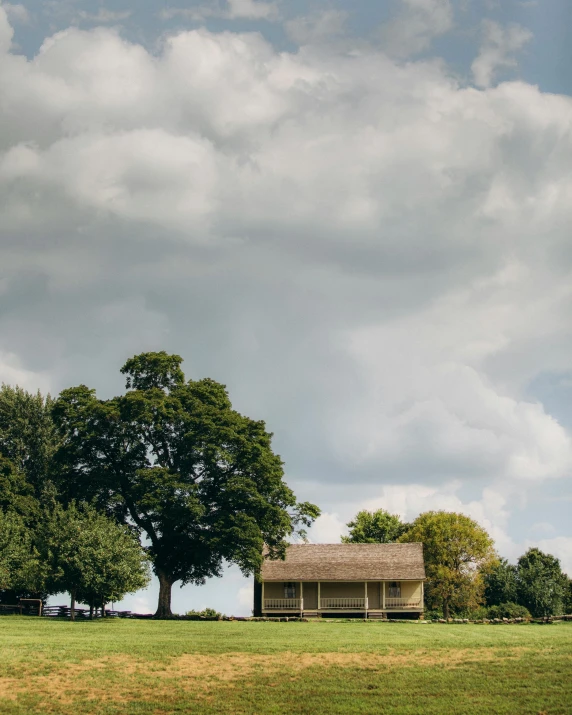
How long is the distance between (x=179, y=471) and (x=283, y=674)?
30589 millimetres

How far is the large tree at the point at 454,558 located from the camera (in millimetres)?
62406

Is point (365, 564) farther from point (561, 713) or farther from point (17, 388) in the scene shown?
point (561, 713)

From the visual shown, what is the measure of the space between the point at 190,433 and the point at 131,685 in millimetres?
30443

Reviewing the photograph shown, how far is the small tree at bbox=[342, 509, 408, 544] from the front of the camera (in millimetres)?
80875

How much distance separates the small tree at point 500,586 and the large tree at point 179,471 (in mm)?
18554

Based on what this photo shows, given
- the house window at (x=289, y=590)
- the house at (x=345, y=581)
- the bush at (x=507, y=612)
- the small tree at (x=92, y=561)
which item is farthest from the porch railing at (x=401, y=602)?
the small tree at (x=92, y=561)

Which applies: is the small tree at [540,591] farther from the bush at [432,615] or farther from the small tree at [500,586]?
the bush at [432,615]

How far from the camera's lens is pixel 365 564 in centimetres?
6191

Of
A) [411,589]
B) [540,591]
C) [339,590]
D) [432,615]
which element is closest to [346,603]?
[339,590]

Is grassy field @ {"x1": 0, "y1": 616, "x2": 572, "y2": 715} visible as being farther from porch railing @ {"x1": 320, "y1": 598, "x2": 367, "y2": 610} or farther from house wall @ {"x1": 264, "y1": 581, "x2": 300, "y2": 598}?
house wall @ {"x1": 264, "y1": 581, "x2": 300, "y2": 598}

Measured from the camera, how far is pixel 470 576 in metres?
62.6

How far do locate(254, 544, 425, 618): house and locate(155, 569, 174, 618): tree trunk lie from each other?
6.89 metres

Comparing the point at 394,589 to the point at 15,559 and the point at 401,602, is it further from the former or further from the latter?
the point at 15,559

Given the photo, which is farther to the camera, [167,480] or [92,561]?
[167,480]
